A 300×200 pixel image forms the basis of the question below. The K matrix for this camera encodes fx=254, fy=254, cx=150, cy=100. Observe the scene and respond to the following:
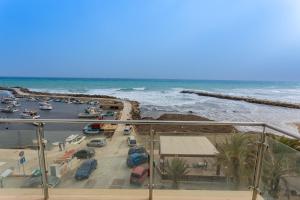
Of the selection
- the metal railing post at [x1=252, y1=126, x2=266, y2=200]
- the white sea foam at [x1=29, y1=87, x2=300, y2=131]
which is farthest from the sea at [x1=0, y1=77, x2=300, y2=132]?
the metal railing post at [x1=252, y1=126, x2=266, y2=200]

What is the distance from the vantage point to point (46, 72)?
9925cm

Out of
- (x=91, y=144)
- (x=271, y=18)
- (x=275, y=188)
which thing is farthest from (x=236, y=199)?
(x=271, y=18)

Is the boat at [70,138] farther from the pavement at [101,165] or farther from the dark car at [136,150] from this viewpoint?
the dark car at [136,150]

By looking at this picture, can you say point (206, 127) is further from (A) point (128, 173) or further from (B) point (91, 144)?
(B) point (91, 144)

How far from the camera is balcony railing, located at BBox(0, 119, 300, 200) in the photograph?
231 centimetres

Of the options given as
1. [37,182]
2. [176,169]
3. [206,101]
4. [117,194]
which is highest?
[176,169]

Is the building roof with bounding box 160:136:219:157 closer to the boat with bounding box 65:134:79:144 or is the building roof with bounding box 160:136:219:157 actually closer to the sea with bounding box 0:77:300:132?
the boat with bounding box 65:134:79:144

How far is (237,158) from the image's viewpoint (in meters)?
2.46

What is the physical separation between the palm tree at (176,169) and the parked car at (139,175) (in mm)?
215

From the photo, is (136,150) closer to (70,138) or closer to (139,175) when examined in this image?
(139,175)

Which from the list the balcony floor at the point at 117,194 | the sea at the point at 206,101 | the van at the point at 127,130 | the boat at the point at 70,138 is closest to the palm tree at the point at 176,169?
the balcony floor at the point at 117,194

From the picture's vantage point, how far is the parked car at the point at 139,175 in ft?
8.04

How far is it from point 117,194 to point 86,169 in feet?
1.29

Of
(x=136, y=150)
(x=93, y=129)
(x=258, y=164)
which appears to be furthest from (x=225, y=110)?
(x=93, y=129)
